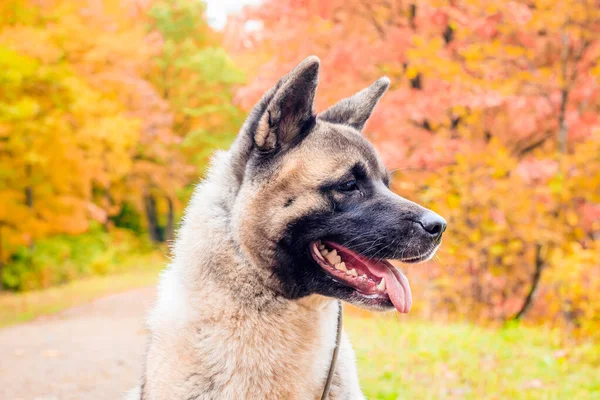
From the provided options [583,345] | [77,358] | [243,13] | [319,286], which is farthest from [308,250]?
[243,13]

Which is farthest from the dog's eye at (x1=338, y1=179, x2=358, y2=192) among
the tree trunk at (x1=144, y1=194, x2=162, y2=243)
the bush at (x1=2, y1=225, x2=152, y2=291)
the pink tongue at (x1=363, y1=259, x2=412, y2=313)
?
the tree trunk at (x1=144, y1=194, x2=162, y2=243)

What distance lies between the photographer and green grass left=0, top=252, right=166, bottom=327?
1396 cm

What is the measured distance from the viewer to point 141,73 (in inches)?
1115

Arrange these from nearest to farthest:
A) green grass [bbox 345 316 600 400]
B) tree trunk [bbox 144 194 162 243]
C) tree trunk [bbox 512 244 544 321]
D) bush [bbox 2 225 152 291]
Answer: green grass [bbox 345 316 600 400], tree trunk [bbox 512 244 544 321], bush [bbox 2 225 152 291], tree trunk [bbox 144 194 162 243]

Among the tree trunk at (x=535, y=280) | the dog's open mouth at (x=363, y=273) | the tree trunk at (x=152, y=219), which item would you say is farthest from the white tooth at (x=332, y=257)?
the tree trunk at (x=152, y=219)

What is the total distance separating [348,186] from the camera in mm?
2879

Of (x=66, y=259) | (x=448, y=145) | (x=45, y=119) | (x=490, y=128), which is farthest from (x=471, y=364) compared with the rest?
(x=66, y=259)

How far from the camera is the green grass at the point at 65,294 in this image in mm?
13961

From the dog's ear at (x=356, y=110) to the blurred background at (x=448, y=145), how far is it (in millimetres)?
995

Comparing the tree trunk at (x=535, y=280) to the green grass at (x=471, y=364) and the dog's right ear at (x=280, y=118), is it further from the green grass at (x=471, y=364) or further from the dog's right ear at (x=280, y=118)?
the dog's right ear at (x=280, y=118)

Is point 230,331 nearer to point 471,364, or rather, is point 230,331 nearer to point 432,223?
point 432,223

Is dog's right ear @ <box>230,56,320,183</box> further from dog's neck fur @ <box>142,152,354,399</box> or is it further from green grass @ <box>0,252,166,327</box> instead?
green grass @ <box>0,252,166,327</box>

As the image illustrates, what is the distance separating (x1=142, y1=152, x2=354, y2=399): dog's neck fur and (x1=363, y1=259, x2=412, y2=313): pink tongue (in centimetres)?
30

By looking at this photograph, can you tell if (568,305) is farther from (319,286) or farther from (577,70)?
(319,286)
